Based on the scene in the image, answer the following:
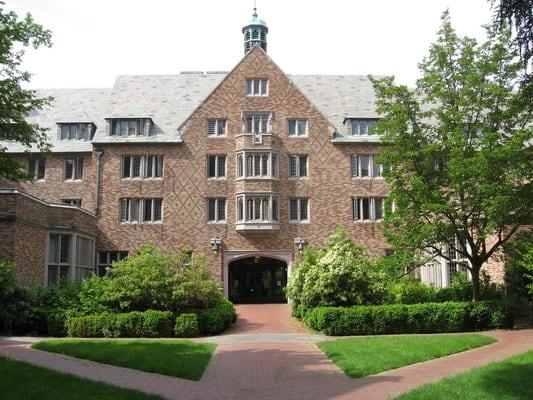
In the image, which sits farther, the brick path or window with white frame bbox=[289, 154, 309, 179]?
window with white frame bbox=[289, 154, 309, 179]

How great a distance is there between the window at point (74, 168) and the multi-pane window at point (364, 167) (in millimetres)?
16527

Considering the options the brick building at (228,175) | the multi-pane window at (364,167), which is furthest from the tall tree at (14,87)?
the multi-pane window at (364,167)

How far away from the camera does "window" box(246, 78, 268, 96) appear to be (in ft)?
111

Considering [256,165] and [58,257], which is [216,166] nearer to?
[256,165]

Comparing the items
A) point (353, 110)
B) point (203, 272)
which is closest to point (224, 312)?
point (203, 272)

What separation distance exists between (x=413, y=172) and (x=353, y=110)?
47.6ft

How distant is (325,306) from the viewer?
68.8 feet

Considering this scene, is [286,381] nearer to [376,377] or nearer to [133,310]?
[376,377]

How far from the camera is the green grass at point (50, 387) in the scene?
920cm

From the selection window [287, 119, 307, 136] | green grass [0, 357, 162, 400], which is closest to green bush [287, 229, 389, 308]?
green grass [0, 357, 162, 400]

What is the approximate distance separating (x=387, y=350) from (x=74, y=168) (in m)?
25.0

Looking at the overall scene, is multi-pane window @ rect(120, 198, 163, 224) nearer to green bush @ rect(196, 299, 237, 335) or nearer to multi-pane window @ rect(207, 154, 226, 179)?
multi-pane window @ rect(207, 154, 226, 179)

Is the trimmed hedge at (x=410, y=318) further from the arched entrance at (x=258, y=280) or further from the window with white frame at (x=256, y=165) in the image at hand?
the arched entrance at (x=258, y=280)

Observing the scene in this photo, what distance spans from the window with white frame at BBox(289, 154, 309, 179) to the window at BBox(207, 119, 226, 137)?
4.41 m
